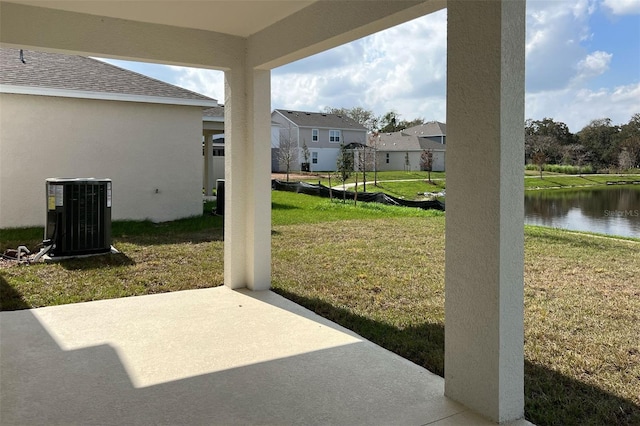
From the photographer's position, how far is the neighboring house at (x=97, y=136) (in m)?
9.73

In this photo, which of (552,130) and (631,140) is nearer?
(631,140)

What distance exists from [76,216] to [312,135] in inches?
1163

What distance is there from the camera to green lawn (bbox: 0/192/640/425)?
3211 mm

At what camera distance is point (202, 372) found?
3.29m

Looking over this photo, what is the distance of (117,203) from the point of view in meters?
10.9

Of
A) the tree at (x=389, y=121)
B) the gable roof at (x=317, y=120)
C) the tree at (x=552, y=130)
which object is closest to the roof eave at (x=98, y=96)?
the tree at (x=552, y=130)

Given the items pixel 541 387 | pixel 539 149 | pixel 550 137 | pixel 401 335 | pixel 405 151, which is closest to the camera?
pixel 541 387

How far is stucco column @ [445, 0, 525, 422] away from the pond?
30.8ft

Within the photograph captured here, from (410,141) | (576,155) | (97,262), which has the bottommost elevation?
(97,262)

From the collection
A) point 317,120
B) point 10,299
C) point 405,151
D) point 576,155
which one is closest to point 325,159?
point 317,120

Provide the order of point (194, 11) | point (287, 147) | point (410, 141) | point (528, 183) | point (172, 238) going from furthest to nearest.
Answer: point (410, 141) < point (287, 147) < point (528, 183) < point (172, 238) < point (194, 11)

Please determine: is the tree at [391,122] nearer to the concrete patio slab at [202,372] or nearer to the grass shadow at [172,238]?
the grass shadow at [172,238]

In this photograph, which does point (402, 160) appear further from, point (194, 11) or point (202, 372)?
point (202, 372)

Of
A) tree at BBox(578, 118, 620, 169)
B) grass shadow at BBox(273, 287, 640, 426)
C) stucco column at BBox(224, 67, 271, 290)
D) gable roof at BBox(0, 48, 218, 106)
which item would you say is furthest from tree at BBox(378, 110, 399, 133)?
grass shadow at BBox(273, 287, 640, 426)
